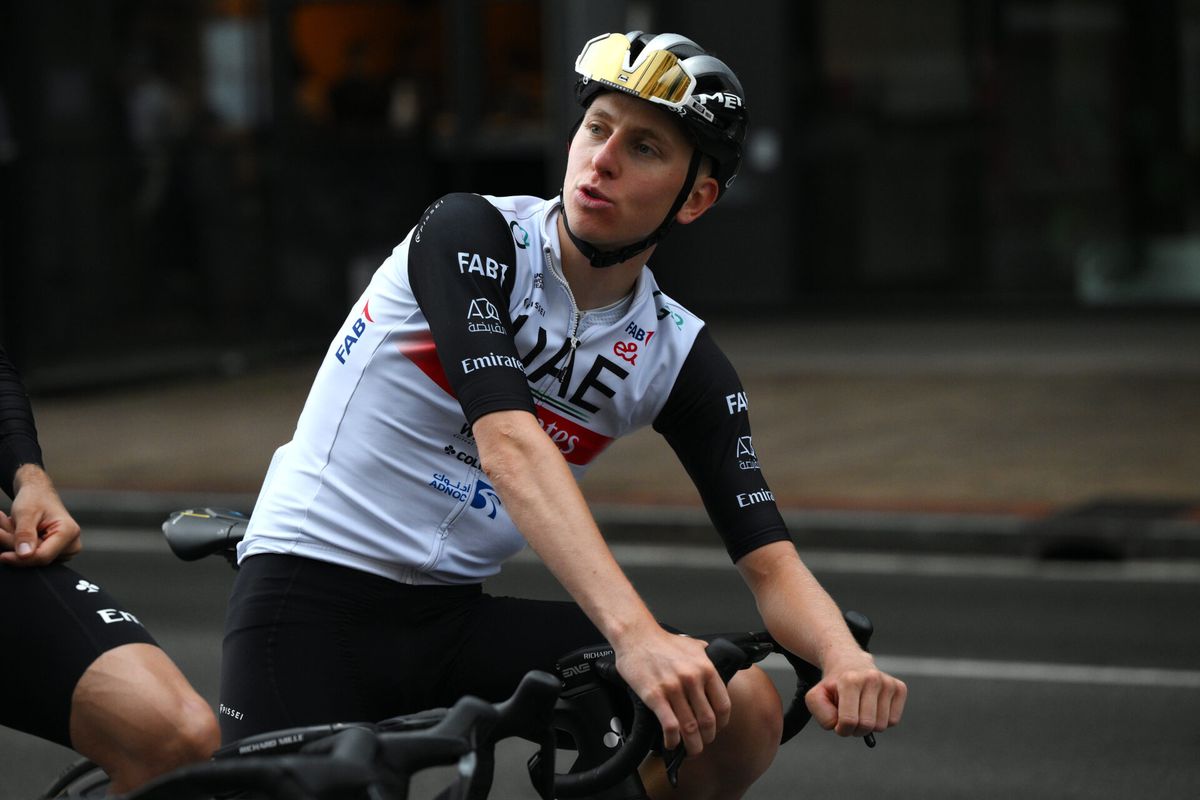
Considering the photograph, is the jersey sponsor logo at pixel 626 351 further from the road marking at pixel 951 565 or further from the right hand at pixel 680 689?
the road marking at pixel 951 565

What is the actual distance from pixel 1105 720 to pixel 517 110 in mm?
13487

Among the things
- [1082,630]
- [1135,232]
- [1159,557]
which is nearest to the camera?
[1082,630]

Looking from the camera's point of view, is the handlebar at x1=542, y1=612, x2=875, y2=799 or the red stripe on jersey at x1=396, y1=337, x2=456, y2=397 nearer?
the handlebar at x1=542, y1=612, x2=875, y2=799

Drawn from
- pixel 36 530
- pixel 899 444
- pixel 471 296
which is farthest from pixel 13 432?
pixel 899 444

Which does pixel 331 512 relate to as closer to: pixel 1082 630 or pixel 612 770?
pixel 612 770

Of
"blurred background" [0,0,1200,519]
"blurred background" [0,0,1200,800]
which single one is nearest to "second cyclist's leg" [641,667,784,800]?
"blurred background" [0,0,1200,800]

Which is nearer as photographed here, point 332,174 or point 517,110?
point 332,174

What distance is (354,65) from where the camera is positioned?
1873cm

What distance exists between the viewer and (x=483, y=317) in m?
3.20

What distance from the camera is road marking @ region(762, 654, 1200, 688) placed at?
7.43 metres

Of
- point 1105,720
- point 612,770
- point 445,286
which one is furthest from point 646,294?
point 1105,720

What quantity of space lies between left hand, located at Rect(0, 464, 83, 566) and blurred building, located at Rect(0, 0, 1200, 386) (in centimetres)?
1243

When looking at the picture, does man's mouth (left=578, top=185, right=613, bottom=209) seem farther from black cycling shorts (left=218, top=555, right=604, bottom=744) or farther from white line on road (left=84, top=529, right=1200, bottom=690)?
white line on road (left=84, top=529, right=1200, bottom=690)

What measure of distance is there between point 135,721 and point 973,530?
753 centimetres
